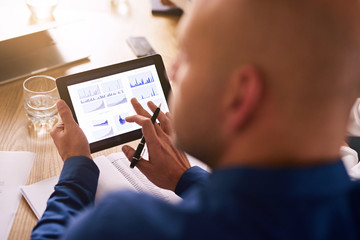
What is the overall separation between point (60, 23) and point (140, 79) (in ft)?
1.26

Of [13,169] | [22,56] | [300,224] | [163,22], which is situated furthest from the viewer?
[163,22]

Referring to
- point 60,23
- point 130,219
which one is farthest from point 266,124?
point 60,23

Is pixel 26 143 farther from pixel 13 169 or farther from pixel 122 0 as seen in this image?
pixel 122 0

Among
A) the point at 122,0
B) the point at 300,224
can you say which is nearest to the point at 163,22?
the point at 122,0

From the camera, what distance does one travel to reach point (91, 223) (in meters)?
Result: 0.53

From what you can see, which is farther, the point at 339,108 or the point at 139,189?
the point at 139,189

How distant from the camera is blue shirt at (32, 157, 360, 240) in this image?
1.63 ft

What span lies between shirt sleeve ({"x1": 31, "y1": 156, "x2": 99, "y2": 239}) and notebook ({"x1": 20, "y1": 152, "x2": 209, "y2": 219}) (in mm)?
57

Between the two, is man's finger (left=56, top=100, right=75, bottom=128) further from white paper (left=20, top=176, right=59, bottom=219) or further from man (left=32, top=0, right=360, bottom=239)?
man (left=32, top=0, right=360, bottom=239)

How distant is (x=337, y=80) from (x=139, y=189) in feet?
1.91

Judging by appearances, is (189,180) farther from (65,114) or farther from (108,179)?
(65,114)

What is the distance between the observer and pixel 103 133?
3.29ft


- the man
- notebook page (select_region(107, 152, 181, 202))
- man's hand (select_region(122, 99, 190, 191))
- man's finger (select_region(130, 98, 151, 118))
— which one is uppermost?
the man

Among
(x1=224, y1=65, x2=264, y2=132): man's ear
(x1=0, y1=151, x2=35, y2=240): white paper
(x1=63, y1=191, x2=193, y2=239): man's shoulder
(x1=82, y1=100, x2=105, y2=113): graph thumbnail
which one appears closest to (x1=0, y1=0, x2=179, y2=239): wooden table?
(x1=0, y1=151, x2=35, y2=240): white paper
